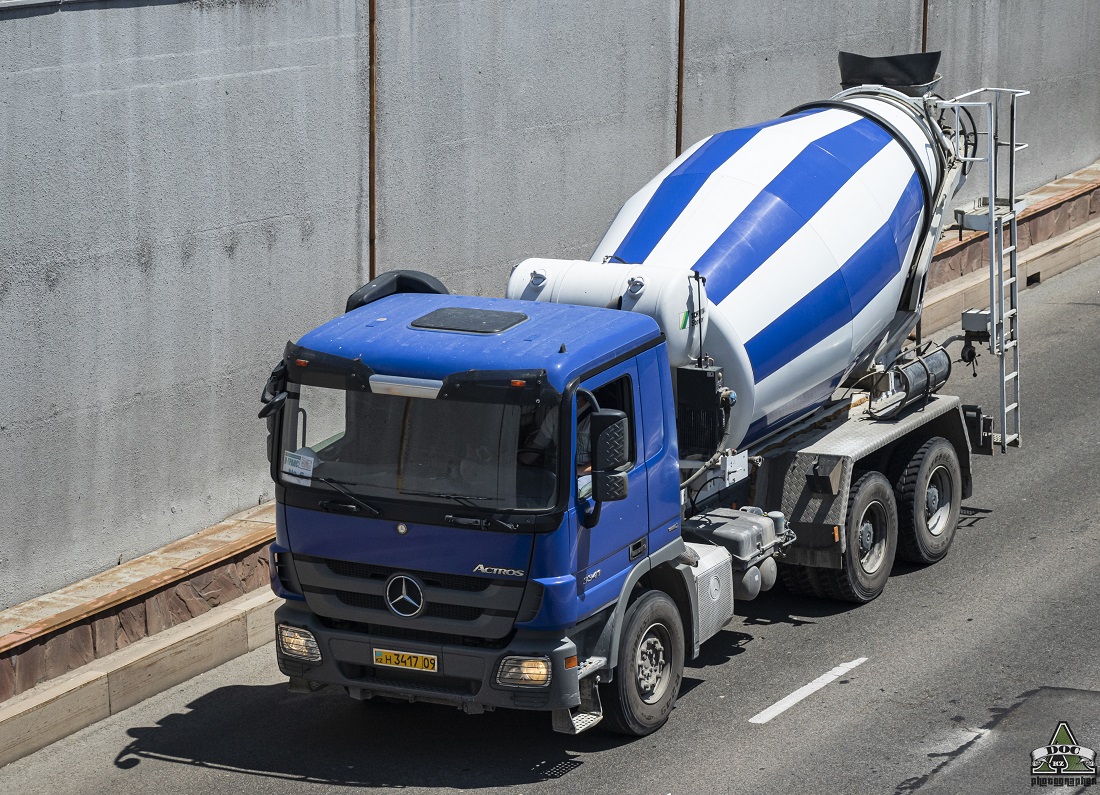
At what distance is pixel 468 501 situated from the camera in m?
9.42

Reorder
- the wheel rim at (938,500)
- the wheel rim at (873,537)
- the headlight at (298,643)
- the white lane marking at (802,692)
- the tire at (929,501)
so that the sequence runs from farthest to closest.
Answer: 1. the wheel rim at (938,500)
2. the tire at (929,501)
3. the wheel rim at (873,537)
4. the white lane marking at (802,692)
5. the headlight at (298,643)

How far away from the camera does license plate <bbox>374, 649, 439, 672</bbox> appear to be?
9703 mm

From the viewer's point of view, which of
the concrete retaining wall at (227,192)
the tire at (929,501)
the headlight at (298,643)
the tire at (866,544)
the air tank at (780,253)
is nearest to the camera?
the headlight at (298,643)

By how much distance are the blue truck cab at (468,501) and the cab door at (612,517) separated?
15 mm

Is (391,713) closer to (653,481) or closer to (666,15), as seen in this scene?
(653,481)

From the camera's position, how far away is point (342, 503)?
31.7 feet

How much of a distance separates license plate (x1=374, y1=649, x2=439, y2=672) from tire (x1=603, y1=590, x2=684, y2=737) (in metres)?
1.15

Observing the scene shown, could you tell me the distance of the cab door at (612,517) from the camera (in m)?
9.53

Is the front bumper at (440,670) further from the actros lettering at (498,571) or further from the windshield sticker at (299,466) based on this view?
the windshield sticker at (299,466)

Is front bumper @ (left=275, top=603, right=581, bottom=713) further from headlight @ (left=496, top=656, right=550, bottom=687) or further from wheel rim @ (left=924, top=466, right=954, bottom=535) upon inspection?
wheel rim @ (left=924, top=466, right=954, bottom=535)

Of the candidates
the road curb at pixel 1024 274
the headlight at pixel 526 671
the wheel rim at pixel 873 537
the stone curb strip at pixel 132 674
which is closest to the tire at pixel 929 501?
the wheel rim at pixel 873 537

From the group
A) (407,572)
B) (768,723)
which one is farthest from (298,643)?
(768,723)

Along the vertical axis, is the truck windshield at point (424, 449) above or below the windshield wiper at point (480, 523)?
above

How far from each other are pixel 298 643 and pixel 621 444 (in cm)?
239
